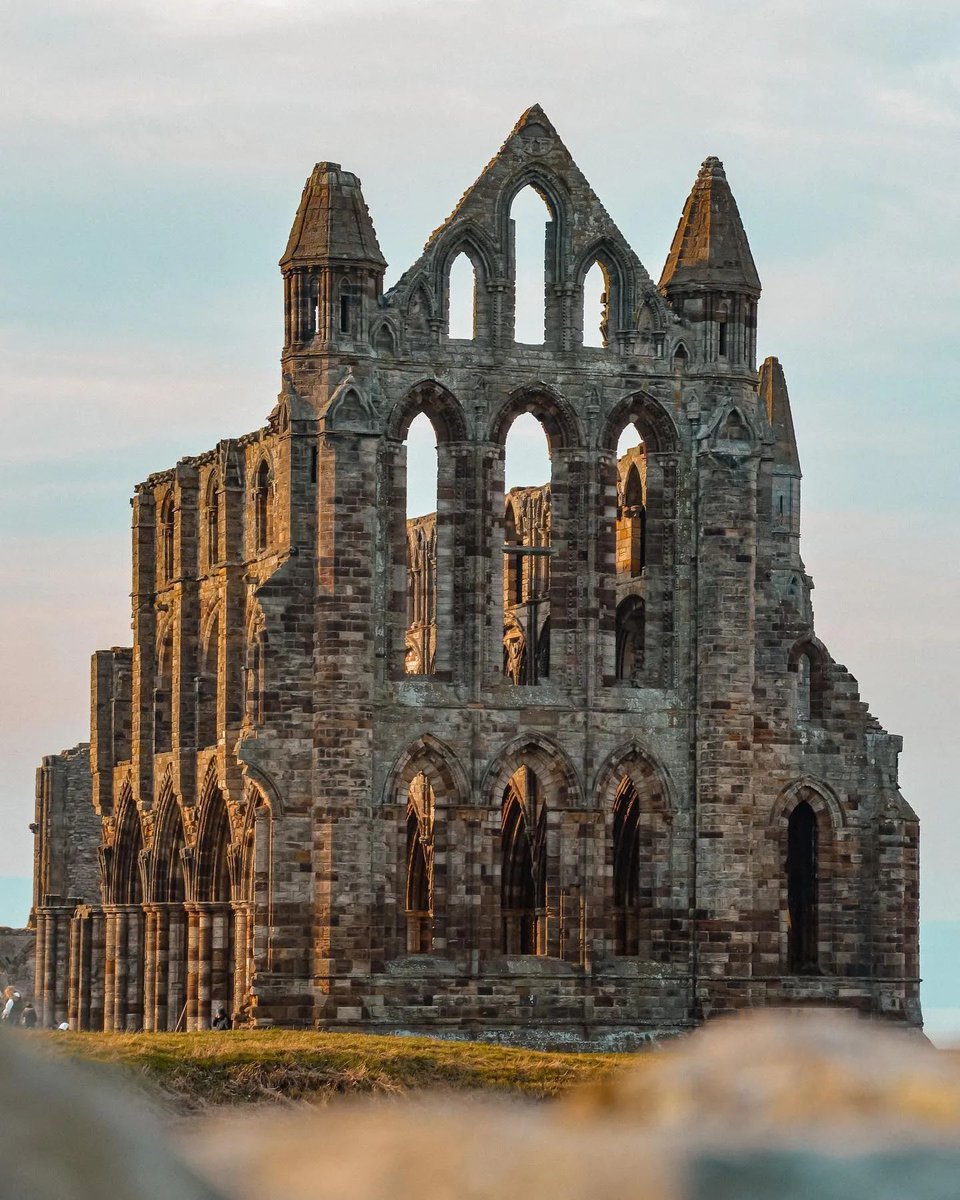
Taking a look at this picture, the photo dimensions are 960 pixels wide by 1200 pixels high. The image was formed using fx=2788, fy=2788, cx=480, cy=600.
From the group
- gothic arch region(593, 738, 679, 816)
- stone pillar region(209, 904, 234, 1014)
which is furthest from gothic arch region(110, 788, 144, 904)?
gothic arch region(593, 738, 679, 816)

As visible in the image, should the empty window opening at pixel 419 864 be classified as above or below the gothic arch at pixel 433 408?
below

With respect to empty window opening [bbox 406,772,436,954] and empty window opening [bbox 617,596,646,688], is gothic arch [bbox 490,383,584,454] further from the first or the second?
empty window opening [bbox 406,772,436,954]

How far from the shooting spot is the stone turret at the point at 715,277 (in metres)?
45.9

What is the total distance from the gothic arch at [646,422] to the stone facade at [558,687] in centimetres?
5

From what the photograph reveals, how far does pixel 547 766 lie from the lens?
44.5 meters

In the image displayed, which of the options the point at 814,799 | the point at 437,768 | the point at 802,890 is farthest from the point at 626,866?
the point at 437,768

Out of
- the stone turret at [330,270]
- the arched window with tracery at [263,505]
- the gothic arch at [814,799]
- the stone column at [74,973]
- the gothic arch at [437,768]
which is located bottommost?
the stone column at [74,973]

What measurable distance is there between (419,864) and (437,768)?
28.4 feet

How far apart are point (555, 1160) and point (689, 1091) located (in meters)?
0.25

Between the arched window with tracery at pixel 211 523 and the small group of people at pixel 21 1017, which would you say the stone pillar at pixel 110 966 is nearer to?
the arched window with tracery at pixel 211 523

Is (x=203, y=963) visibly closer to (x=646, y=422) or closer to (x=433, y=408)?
(x=433, y=408)

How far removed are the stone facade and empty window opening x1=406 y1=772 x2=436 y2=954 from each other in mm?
2744

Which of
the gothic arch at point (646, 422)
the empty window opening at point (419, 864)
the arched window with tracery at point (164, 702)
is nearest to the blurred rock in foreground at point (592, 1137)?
the gothic arch at point (646, 422)

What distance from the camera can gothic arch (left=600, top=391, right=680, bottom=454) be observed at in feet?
148
